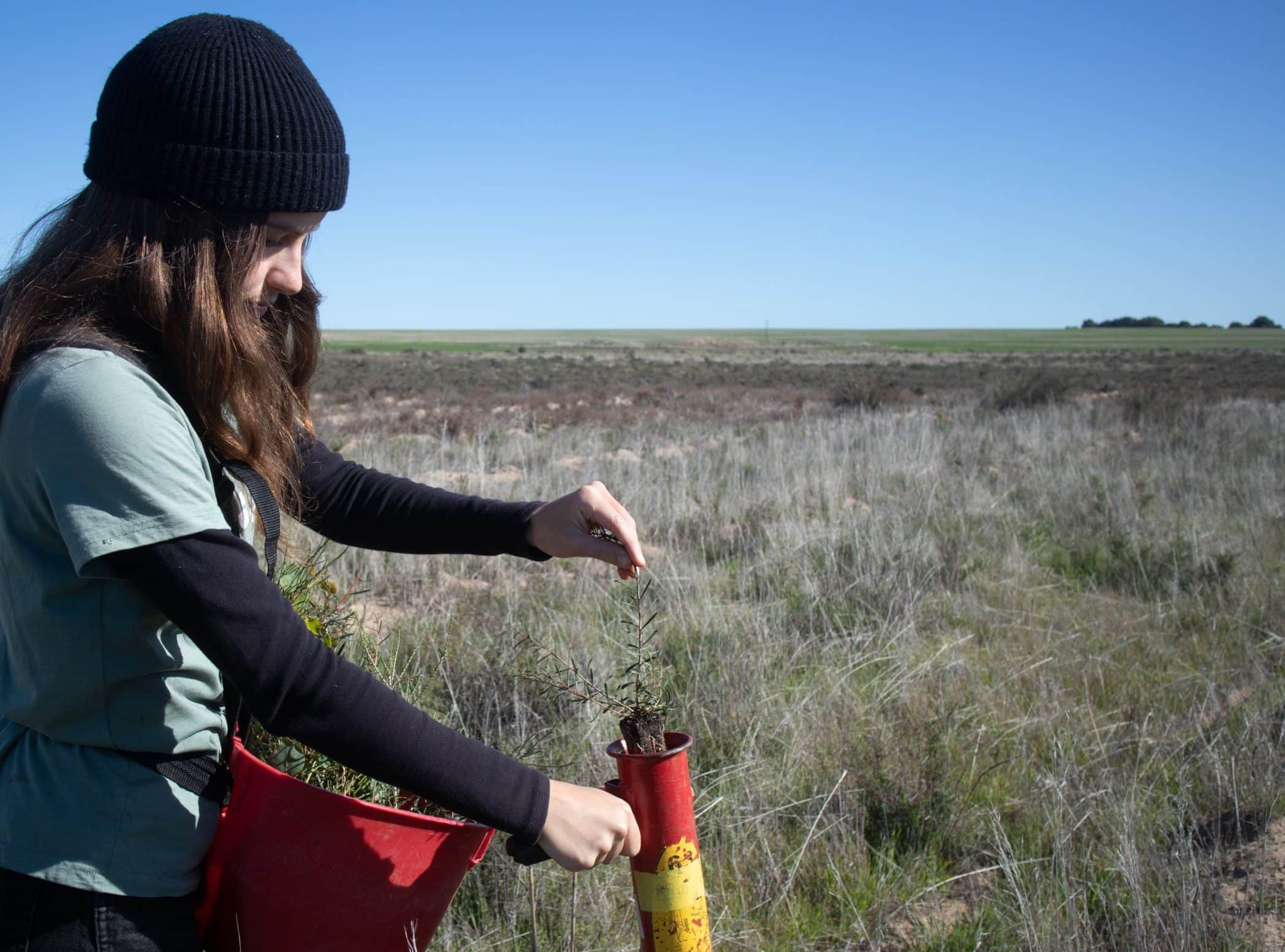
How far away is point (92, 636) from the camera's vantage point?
3.38ft

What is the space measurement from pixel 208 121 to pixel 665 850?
1.04 metres

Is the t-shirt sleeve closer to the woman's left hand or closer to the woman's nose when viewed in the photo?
the woman's nose

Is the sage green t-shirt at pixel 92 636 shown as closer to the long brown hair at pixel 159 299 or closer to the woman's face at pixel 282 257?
the long brown hair at pixel 159 299

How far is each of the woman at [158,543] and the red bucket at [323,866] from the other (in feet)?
0.16

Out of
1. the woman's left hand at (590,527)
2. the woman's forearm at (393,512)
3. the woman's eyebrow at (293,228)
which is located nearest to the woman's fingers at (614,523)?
the woman's left hand at (590,527)

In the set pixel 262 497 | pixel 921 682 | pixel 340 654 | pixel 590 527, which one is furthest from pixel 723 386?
pixel 262 497

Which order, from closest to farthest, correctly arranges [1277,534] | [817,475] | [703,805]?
[703,805] < [1277,534] < [817,475]

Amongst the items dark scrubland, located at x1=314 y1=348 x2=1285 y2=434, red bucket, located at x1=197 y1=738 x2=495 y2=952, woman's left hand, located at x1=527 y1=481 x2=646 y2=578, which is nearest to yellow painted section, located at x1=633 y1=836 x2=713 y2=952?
red bucket, located at x1=197 y1=738 x2=495 y2=952

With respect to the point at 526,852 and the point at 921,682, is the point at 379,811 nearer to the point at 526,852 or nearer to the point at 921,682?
the point at 526,852

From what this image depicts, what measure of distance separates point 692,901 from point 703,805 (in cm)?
156

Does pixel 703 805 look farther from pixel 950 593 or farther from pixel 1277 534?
pixel 1277 534

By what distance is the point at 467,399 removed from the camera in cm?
1919

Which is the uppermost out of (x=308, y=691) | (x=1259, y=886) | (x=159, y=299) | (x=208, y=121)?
(x=208, y=121)

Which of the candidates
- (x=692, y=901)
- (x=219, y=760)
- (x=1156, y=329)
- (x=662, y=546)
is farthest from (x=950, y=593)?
(x=1156, y=329)
